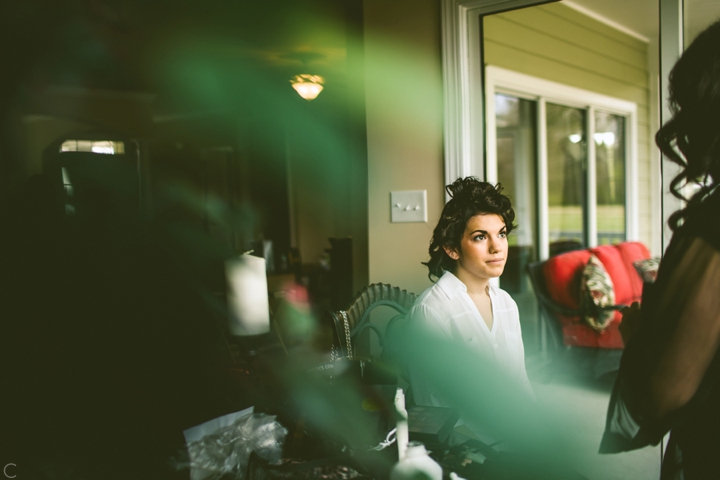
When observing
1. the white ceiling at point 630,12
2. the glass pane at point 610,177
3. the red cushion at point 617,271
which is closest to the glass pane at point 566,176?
the glass pane at point 610,177

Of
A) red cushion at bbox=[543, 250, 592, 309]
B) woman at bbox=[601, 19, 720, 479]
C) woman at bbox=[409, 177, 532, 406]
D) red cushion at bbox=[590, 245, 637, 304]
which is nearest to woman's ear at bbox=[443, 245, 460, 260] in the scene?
woman at bbox=[409, 177, 532, 406]

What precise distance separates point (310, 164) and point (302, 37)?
8.36 ft

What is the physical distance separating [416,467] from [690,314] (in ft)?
1.85

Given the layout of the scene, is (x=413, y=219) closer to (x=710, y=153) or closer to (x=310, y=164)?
(x=710, y=153)

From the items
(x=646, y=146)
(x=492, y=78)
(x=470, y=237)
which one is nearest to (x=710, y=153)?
(x=470, y=237)

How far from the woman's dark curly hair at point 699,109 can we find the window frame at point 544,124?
182 cm

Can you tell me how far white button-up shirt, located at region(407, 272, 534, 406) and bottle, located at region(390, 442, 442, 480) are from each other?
434 millimetres

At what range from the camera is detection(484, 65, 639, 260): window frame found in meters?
3.25

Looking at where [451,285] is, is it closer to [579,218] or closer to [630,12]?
[579,218]

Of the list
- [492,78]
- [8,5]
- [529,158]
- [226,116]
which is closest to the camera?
[492,78]

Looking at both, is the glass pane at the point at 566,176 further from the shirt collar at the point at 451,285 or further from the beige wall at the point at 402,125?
the shirt collar at the point at 451,285

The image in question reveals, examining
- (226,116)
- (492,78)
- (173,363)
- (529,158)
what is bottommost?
(173,363)

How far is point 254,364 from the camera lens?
1.45 meters

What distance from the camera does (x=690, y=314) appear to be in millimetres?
781
